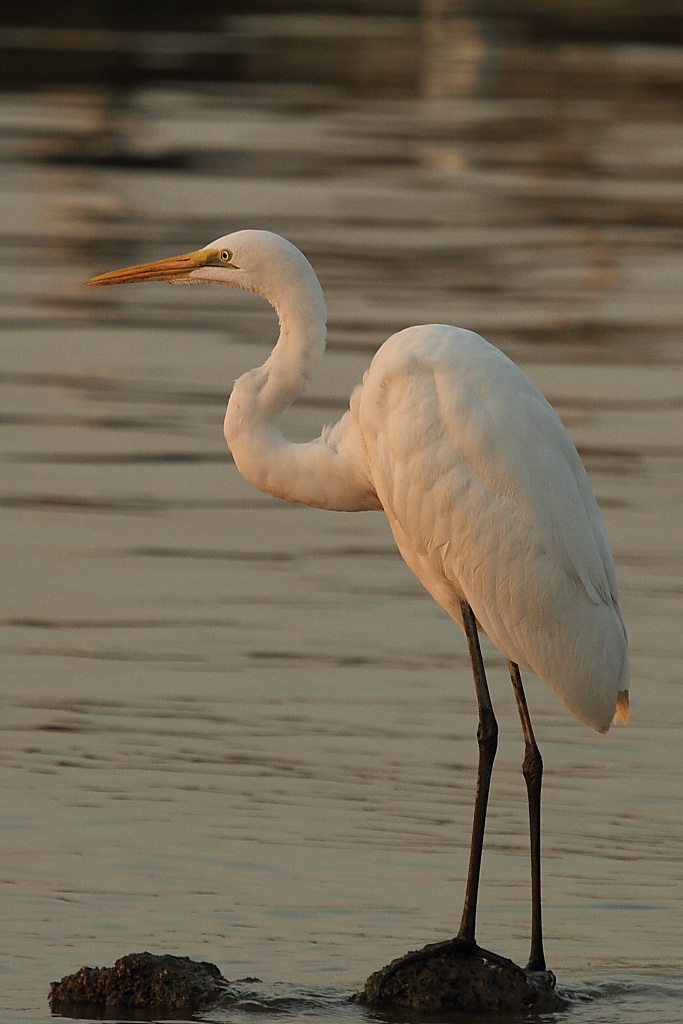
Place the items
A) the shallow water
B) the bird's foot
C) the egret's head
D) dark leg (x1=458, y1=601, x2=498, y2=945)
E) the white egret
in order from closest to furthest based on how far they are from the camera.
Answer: the bird's foot, dark leg (x1=458, y1=601, x2=498, y2=945), the white egret, the shallow water, the egret's head

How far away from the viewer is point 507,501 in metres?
7.44

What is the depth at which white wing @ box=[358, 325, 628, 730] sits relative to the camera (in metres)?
7.38

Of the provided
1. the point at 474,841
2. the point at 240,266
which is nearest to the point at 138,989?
the point at 474,841

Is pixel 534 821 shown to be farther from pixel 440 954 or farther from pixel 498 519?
pixel 498 519

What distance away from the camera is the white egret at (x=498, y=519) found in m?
7.38

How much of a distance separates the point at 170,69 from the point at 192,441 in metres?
19.4

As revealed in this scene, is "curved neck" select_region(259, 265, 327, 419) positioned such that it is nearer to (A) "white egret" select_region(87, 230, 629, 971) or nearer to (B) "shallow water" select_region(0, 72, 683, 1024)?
(A) "white egret" select_region(87, 230, 629, 971)

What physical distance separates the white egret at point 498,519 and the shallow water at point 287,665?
0.58 meters

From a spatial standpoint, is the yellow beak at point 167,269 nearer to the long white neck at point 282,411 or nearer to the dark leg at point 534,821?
the long white neck at point 282,411

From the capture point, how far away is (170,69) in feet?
103

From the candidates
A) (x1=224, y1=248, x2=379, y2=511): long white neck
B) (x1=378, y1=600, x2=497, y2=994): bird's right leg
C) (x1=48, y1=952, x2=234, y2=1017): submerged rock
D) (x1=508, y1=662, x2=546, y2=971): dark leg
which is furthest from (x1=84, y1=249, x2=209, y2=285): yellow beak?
(x1=48, y1=952, x2=234, y2=1017): submerged rock

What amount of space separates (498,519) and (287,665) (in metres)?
2.41

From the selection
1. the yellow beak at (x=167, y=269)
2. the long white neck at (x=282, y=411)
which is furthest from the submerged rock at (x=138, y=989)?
the yellow beak at (x=167, y=269)

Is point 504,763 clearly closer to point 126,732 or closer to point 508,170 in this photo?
A: point 126,732
